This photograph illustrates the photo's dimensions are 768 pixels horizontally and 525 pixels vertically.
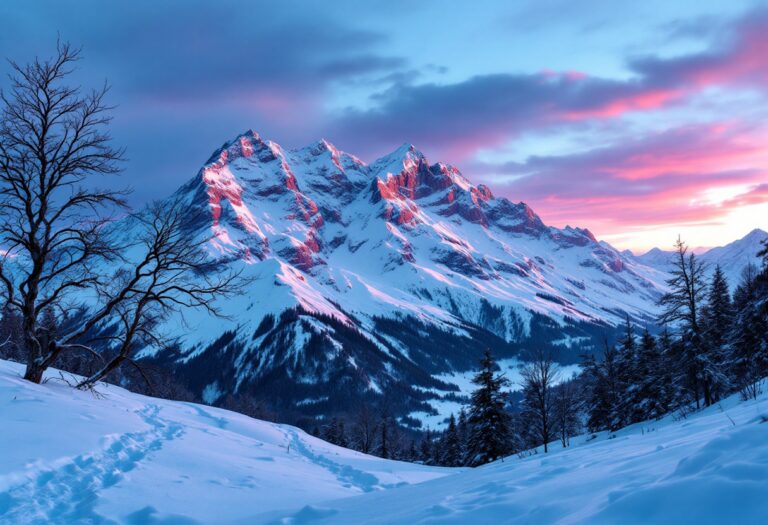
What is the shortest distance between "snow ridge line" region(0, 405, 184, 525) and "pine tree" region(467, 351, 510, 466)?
2687cm

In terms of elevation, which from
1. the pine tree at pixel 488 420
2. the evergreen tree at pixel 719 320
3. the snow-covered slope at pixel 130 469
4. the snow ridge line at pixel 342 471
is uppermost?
the evergreen tree at pixel 719 320

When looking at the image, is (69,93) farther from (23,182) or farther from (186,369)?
(186,369)

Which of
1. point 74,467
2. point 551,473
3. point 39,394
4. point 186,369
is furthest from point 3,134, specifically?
point 186,369

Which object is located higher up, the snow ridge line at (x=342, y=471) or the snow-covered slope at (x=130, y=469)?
the snow-covered slope at (x=130, y=469)

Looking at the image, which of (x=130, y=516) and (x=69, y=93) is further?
(x=69, y=93)

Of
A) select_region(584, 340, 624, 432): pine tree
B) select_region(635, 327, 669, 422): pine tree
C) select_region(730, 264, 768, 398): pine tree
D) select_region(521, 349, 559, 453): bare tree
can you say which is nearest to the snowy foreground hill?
select_region(521, 349, 559, 453): bare tree

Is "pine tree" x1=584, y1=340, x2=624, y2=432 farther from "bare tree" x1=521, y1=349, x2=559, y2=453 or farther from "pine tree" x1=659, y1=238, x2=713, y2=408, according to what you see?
"pine tree" x1=659, y1=238, x2=713, y2=408

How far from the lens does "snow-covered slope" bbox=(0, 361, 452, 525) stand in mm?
6723

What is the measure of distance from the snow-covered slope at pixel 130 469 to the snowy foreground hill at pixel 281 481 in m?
0.03

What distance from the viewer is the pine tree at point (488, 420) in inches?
1281

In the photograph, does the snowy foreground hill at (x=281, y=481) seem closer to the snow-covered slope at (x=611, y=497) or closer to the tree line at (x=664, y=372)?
the snow-covered slope at (x=611, y=497)

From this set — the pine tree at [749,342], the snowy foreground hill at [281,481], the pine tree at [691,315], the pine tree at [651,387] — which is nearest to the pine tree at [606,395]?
the pine tree at [651,387]

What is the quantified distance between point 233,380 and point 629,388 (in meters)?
158

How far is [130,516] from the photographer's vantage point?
6.61 m
